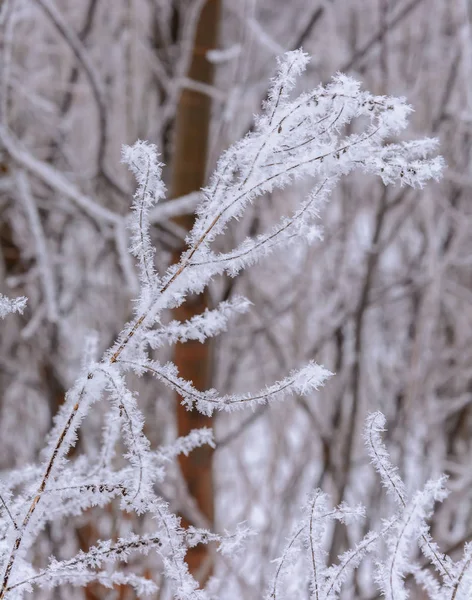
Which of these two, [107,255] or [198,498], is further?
[107,255]

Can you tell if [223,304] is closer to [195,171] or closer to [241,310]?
[241,310]

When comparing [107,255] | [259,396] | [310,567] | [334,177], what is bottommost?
[310,567]

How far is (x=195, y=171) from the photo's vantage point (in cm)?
144

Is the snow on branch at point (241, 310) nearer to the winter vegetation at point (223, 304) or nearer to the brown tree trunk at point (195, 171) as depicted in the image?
the winter vegetation at point (223, 304)

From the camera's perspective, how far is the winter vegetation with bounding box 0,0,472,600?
1.59ft

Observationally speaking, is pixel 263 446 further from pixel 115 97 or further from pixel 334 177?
pixel 334 177

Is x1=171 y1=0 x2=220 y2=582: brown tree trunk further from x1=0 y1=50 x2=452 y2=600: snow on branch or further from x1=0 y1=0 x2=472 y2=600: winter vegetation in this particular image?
x1=0 y1=50 x2=452 y2=600: snow on branch

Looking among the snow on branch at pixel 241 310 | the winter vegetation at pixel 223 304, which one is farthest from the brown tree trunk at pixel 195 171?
the snow on branch at pixel 241 310

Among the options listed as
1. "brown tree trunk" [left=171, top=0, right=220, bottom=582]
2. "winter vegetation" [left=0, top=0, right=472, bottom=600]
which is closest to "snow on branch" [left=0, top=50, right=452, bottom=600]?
"winter vegetation" [left=0, top=0, right=472, bottom=600]

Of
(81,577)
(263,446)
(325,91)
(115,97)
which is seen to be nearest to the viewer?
(325,91)

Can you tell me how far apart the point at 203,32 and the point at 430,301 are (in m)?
1.02

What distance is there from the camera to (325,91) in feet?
1.53

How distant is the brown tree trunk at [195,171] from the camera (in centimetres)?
141

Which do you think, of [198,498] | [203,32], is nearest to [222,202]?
[203,32]
